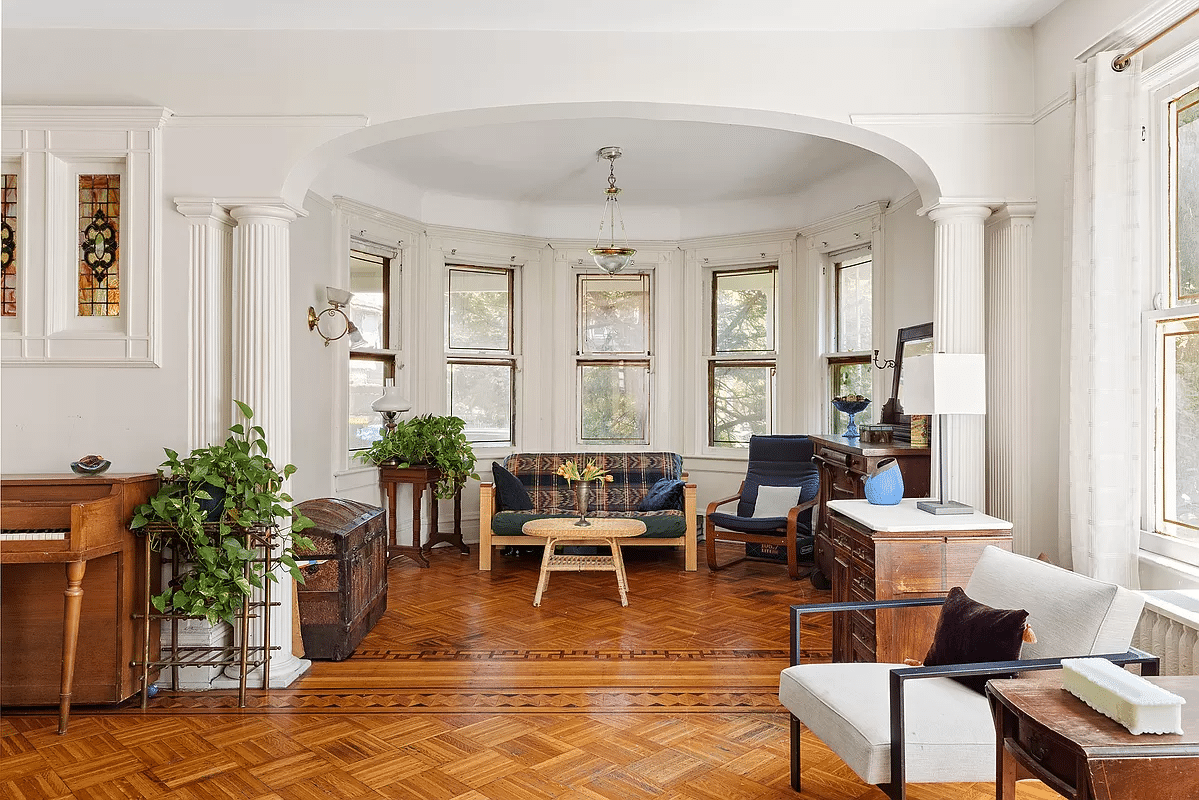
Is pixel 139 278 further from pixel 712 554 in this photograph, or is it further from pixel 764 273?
pixel 764 273

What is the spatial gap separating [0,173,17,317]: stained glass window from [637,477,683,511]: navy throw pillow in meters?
4.42

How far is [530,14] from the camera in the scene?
365cm

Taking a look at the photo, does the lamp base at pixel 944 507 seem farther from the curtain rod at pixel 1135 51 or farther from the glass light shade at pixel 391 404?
the glass light shade at pixel 391 404

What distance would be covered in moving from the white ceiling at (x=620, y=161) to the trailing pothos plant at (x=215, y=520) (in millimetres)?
2985

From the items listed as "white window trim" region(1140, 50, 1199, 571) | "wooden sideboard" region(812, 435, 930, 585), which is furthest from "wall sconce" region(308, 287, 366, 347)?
"white window trim" region(1140, 50, 1199, 571)

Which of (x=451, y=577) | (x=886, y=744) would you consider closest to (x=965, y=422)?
(x=886, y=744)

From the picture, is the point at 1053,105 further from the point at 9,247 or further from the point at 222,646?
the point at 9,247

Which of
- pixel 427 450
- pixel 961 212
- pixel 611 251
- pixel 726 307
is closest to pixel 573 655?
pixel 427 450

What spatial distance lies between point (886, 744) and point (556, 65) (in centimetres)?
308

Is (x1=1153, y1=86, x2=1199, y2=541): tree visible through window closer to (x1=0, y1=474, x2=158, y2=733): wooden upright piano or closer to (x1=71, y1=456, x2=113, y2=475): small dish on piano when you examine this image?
(x1=0, y1=474, x2=158, y2=733): wooden upright piano

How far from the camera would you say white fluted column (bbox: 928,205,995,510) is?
377 centimetres

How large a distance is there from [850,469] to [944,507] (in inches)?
61.4

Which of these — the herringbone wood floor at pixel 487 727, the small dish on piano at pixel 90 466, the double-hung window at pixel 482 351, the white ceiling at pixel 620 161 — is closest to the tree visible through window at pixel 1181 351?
the herringbone wood floor at pixel 487 727

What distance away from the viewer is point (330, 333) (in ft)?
19.9
